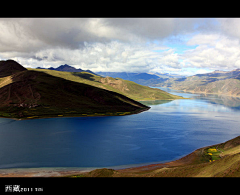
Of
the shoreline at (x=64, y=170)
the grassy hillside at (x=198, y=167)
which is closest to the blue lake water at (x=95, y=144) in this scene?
the shoreline at (x=64, y=170)

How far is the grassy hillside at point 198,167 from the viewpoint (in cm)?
3741

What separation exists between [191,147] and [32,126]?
105 metres

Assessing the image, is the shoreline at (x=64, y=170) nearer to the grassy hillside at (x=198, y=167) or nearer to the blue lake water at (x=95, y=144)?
the grassy hillside at (x=198, y=167)

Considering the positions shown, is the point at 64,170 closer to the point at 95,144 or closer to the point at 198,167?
the point at 95,144

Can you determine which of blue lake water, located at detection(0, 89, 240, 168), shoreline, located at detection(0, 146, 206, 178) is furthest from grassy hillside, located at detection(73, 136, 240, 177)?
blue lake water, located at detection(0, 89, 240, 168)

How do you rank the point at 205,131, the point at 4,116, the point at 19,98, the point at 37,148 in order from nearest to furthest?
the point at 37,148, the point at 205,131, the point at 4,116, the point at 19,98

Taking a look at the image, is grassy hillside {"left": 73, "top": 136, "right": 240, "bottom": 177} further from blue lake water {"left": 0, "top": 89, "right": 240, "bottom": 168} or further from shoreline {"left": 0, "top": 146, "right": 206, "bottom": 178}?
blue lake water {"left": 0, "top": 89, "right": 240, "bottom": 168}

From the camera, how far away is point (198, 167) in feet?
146

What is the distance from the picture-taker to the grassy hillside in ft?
123

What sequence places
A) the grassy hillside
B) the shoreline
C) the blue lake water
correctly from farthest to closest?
the blue lake water, the shoreline, the grassy hillside

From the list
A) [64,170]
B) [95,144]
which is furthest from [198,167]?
[95,144]

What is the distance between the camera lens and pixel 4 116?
477 ft

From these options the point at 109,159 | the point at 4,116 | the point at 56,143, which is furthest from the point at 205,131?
the point at 4,116
